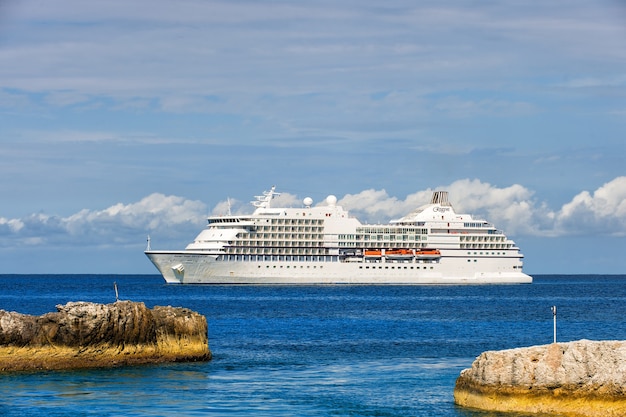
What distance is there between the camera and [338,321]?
52.8 metres

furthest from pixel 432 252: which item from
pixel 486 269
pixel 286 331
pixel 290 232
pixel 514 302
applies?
pixel 286 331

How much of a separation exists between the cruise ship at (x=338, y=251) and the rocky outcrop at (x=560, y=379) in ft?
253

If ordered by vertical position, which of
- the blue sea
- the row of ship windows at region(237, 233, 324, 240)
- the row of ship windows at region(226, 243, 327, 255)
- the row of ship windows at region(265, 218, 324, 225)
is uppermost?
the row of ship windows at region(265, 218, 324, 225)

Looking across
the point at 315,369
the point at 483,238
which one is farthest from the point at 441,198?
the point at 315,369

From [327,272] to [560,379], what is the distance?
82.1 m

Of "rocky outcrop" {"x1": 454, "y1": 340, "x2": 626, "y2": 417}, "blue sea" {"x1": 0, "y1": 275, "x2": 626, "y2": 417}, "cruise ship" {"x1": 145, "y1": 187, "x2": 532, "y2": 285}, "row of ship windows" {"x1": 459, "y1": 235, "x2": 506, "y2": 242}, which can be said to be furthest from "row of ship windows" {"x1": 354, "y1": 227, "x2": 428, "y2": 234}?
"rocky outcrop" {"x1": 454, "y1": 340, "x2": 626, "y2": 417}

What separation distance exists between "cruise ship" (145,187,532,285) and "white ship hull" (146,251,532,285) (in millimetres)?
97

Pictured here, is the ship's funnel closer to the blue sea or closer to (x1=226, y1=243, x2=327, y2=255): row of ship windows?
(x1=226, y1=243, x2=327, y2=255): row of ship windows

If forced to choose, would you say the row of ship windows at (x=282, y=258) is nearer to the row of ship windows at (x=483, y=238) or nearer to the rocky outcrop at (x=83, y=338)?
the row of ship windows at (x=483, y=238)

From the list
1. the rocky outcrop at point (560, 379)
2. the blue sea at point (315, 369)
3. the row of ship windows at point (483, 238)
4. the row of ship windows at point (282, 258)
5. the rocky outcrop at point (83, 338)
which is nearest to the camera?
the rocky outcrop at point (560, 379)

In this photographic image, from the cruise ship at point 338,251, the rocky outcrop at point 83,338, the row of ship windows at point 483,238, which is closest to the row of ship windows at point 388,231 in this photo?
the cruise ship at point 338,251

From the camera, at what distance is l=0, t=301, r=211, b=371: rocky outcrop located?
96.5 feet

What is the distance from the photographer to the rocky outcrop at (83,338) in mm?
29422

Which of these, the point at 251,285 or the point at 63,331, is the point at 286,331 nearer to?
the point at 63,331
